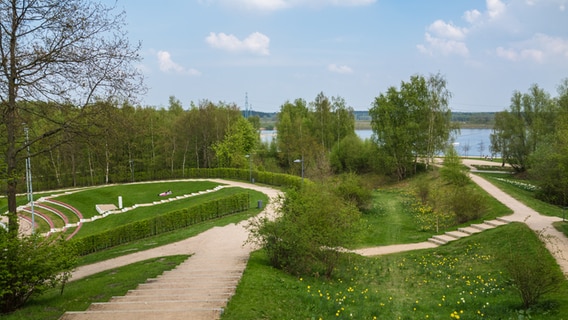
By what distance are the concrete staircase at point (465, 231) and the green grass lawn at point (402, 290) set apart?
2.30 meters

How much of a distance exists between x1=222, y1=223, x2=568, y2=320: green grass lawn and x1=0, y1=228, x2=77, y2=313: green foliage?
14.3 ft

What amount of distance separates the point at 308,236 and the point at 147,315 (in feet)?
18.4

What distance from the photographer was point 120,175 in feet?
166

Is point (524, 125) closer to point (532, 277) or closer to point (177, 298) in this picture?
point (532, 277)

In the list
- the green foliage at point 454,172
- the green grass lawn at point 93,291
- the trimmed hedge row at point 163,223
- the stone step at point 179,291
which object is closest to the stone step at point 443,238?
the green foliage at point 454,172

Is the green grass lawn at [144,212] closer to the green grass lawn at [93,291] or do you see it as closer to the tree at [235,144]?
the tree at [235,144]

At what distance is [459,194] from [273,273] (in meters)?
14.6

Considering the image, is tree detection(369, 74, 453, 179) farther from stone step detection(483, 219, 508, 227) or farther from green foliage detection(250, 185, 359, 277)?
green foliage detection(250, 185, 359, 277)

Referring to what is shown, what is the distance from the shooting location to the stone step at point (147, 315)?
7.66 m

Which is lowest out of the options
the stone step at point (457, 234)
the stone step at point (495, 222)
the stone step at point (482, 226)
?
the stone step at point (457, 234)

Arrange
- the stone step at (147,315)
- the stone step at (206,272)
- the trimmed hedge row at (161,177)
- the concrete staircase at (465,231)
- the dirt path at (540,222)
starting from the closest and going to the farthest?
the stone step at (147,315) < the stone step at (206,272) < the dirt path at (540,222) < the concrete staircase at (465,231) < the trimmed hedge row at (161,177)

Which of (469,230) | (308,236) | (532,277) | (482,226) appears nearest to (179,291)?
(308,236)

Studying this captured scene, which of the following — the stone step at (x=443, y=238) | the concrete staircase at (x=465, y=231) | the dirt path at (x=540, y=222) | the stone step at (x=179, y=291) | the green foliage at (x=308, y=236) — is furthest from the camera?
the concrete staircase at (x=465, y=231)

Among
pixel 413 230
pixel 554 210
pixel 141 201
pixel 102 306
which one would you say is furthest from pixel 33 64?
pixel 141 201
